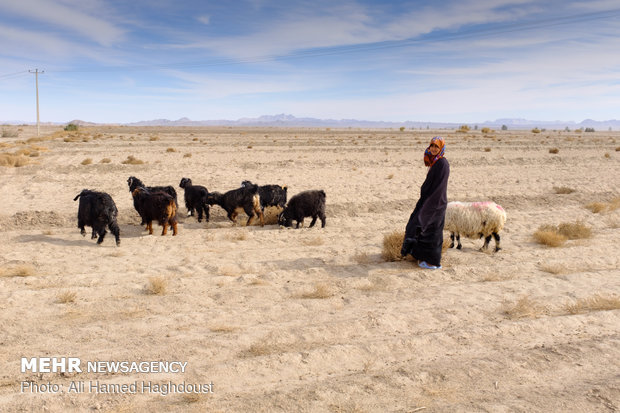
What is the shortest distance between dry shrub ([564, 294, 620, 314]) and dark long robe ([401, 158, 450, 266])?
2.31 meters

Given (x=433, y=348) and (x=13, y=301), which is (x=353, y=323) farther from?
(x=13, y=301)

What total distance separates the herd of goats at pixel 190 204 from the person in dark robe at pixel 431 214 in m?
4.09

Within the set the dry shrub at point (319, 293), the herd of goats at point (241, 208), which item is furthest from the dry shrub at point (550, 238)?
the dry shrub at point (319, 293)

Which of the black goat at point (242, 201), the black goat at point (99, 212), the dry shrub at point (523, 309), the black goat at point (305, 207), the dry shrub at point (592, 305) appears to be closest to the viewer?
the dry shrub at point (523, 309)

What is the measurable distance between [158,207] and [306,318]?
19.5ft

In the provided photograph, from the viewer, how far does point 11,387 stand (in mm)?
4305

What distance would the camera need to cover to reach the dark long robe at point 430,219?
24.7 feet

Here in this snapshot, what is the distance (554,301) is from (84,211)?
9.56 meters

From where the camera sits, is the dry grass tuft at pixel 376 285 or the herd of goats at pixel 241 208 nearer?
the dry grass tuft at pixel 376 285

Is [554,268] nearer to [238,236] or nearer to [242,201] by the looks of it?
[238,236]

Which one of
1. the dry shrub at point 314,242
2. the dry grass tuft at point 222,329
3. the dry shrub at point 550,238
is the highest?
the dry shrub at point 550,238

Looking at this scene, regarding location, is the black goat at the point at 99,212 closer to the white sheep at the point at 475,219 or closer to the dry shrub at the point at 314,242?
the dry shrub at the point at 314,242

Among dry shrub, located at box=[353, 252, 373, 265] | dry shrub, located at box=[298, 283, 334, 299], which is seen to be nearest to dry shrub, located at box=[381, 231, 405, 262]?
dry shrub, located at box=[353, 252, 373, 265]

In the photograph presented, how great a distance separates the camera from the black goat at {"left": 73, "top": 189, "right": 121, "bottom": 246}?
950cm
